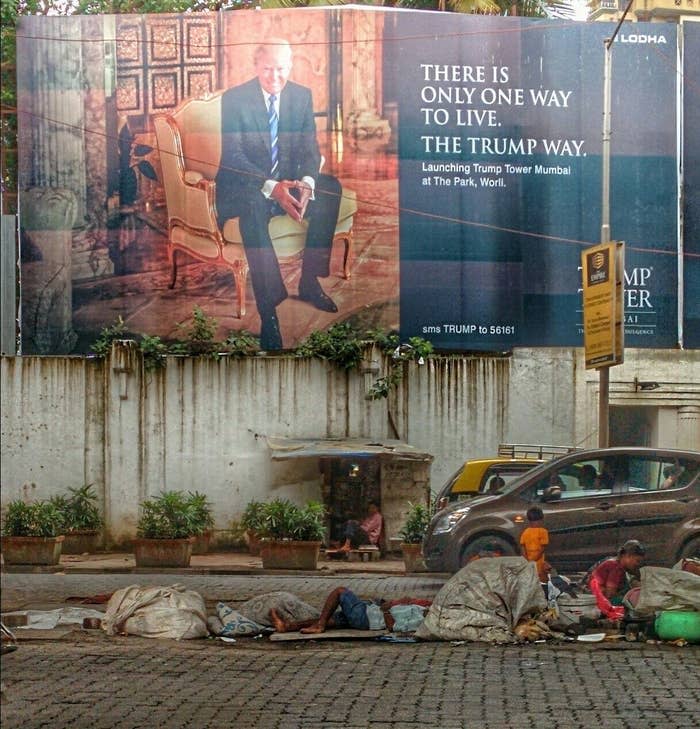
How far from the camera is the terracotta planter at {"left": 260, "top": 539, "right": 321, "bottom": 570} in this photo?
71.4 feet

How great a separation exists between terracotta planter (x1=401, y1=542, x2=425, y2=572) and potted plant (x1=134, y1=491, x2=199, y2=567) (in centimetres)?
370

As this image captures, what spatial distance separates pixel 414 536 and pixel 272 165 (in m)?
8.87

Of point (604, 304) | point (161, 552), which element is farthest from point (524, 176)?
point (161, 552)

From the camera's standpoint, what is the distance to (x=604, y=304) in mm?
22172

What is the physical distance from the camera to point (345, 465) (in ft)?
84.3

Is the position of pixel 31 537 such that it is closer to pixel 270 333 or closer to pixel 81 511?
pixel 81 511

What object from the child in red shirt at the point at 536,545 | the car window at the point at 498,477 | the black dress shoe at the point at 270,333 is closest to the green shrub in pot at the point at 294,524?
the car window at the point at 498,477

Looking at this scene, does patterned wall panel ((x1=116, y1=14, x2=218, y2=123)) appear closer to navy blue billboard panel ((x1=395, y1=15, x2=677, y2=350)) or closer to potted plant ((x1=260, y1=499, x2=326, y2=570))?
navy blue billboard panel ((x1=395, y1=15, x2=677, y2=350))

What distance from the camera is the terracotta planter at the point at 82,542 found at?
968 inches

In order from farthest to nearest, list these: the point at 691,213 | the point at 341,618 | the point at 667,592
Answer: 1. the point at 691,213
2. the point at 341,618
3. the point at 667,592

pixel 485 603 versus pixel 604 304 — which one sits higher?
pixel 604 304

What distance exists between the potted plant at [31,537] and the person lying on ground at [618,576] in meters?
11.4

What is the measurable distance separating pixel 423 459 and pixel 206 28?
1031cm

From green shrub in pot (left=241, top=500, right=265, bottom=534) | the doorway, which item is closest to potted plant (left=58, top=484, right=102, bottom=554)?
green shrub in pot (left=241, top=500, right=265, bottom=534)
